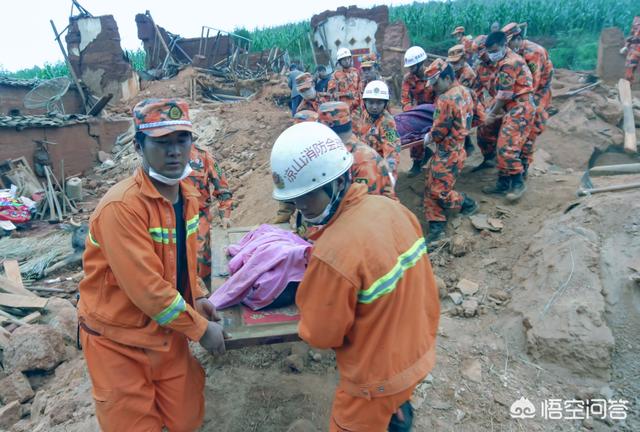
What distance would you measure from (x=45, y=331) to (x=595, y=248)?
5241 mm

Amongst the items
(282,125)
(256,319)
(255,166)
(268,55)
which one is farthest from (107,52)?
(256,319)

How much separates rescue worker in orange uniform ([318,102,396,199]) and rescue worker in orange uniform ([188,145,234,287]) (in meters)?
1.32

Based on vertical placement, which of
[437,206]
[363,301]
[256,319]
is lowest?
[437,206]

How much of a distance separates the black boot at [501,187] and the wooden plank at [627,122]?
9.58ft

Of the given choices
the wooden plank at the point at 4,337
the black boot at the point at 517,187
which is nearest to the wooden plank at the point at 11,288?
the wooden plank at the point at 4,337

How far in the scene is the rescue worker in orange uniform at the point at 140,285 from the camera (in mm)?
1932

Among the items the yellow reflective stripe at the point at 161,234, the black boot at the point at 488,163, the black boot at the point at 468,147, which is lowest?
the black boot at the point at 488,163

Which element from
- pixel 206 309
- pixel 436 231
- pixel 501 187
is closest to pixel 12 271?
pixel 206 309

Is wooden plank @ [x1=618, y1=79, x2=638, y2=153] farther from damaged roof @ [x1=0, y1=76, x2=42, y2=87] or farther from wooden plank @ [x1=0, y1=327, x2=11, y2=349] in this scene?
damaged roof @ [x1=0, y1=76, x2=42, y2=87]

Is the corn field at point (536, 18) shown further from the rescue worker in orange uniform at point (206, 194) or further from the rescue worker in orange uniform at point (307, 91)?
the rescue worker in orange uniform at point (206, 194)

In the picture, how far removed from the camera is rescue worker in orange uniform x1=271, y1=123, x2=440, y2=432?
5.31 feet

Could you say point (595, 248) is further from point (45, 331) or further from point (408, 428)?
point (45, 331)

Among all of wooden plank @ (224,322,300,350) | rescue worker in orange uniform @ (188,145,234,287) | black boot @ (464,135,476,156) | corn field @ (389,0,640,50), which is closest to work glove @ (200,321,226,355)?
wooden plank @ (224,322,300,350)

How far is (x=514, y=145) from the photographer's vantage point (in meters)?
5.33
